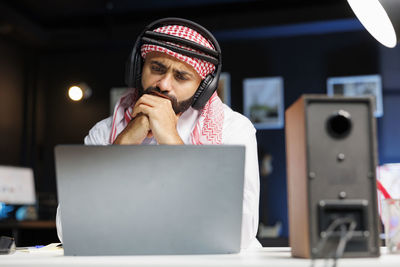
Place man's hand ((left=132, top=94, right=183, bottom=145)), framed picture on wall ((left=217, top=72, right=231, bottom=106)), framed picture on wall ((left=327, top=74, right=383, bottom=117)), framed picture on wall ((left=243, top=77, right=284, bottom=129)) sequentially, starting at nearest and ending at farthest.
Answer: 1. man's hand ((left=132, top=94, right=183, bottom=145))
2. framed picture on wall ((left=327, top=74, right=383, bottom=117))
3. framed picture on wall ((left=243, top=77, right=284, bottom=129))
4. framed picture on wall ((left=217, top=72, right=231, bottom=106))

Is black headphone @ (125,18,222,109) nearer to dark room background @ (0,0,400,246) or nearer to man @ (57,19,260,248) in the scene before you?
man @ (57,19,260,248)

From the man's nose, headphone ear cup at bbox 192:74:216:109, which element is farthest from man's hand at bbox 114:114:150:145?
headphone ear cup at bbox 192:74:216:109

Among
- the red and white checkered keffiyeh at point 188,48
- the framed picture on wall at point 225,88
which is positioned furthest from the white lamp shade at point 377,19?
the framed picture on wall at point 225,88

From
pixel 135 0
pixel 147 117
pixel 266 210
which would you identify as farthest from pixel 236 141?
pixel 135 0

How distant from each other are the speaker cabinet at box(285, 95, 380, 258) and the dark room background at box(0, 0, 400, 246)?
4621 millimetres

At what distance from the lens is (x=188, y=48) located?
1.94m

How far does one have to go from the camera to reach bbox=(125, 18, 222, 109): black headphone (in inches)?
76.2

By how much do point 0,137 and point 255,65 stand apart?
2.92 m

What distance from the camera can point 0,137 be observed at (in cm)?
568

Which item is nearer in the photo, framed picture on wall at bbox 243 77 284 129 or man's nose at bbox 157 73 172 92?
man's nose at bbox 157 73 172 92

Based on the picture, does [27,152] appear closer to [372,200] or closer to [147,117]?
[147,117]

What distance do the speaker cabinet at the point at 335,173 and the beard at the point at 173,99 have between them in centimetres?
100

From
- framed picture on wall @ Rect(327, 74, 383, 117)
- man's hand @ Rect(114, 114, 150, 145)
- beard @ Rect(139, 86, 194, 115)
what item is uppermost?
framed picture on wall @ Rect(327, 74, 383, 117)

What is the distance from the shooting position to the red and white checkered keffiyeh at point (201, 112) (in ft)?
6.44
